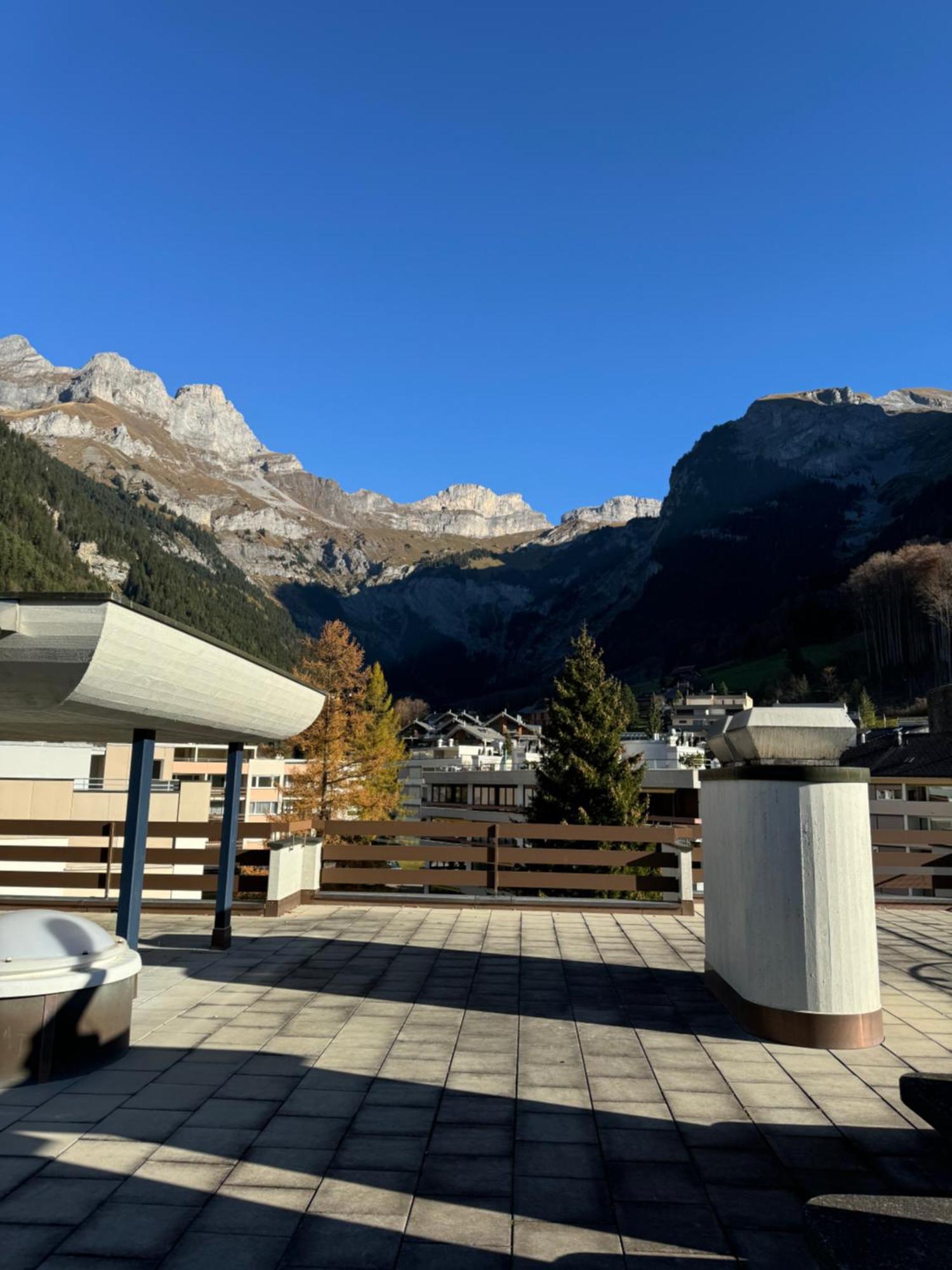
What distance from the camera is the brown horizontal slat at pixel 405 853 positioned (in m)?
11.4

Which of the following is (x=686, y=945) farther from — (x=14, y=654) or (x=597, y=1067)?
(x=14, y=654)

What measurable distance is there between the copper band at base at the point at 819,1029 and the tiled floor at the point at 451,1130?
151mm

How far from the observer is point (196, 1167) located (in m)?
3.73

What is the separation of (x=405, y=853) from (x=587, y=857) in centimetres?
276

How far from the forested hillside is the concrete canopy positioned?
10059 cm

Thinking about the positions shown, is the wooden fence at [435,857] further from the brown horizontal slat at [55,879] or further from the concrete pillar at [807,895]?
the concrete pillar at [807,895]

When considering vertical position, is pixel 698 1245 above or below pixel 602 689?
below

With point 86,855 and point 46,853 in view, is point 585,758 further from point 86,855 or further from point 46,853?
point 46,853

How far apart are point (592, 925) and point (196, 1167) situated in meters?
7.78

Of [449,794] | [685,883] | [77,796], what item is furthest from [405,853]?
[449,794]

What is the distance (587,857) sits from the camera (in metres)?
11.5

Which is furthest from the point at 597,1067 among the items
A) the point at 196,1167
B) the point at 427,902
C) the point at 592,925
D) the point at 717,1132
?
the point at 427,902

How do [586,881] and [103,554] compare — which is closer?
[586,881]

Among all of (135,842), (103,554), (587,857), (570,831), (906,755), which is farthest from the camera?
(103,554)
